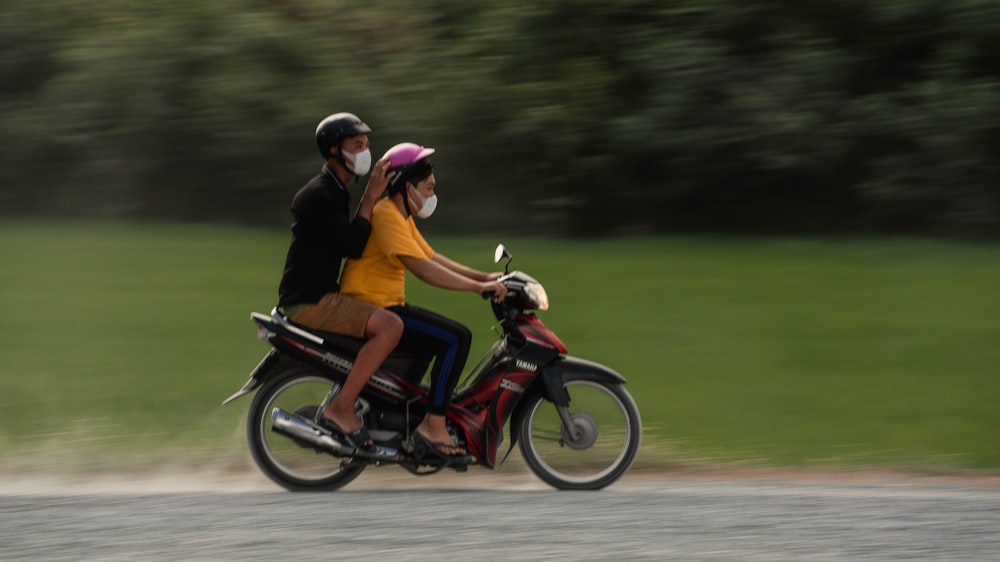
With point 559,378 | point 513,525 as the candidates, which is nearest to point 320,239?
point 559,378

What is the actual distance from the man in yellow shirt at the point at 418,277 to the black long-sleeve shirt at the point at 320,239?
0.08 m

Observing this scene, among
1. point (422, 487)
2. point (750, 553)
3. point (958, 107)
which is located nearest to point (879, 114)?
point (958, 107)

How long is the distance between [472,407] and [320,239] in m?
1.08

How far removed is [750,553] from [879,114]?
30.0 feet

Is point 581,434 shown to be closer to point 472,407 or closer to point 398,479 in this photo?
point 472,407

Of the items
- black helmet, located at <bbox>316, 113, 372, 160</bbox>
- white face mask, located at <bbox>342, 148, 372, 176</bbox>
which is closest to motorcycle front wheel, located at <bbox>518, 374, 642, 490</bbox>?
white face mask, located at <bbox>342, 148, 372, 176</bbox>

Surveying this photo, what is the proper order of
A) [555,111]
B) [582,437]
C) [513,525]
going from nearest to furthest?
[513,525] → [582,437] → [555,111]

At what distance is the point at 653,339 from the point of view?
10852 millimetres

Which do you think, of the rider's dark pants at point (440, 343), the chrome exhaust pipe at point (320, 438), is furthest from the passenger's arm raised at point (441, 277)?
the chrome exhaust pipe at point (320, 438)

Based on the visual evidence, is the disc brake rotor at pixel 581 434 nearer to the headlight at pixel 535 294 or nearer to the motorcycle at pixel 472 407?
the motorcycle at pixel 472 407

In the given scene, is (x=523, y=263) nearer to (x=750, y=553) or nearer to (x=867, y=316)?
→ (x=867, y=316)

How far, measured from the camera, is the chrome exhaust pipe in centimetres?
709

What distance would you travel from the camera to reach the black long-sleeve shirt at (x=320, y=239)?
687 centimetres

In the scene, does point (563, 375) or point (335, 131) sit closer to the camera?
point (335, 131)
